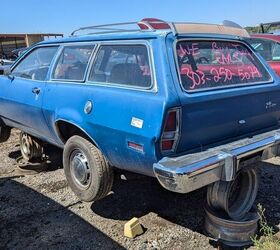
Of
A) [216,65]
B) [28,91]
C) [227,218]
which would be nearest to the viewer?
[227,218]

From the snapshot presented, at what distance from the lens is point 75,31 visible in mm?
4539

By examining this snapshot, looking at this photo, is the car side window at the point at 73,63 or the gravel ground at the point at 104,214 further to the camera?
the car side window at the point at 73,63

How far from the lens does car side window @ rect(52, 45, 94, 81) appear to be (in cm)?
402

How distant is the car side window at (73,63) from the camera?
13.2ft

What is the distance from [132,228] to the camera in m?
3.53

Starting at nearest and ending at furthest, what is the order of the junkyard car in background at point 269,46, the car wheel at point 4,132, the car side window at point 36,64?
1. the car side window at point 36,64
2. the car wheel at point 4,132
3. the junkyard car in background at point 269,46

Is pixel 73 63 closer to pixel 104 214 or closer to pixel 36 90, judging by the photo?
pixel 36 90

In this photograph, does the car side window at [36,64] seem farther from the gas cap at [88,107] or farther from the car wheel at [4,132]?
the gas cap at [88,107]

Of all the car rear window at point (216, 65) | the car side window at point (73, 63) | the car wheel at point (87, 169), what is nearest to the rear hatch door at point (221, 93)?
the car rear window at point (216, 65)

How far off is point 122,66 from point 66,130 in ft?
3.48

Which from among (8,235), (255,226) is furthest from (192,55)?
(8,235)

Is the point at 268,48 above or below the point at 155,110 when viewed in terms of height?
below

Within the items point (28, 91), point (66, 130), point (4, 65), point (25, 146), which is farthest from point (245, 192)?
point (4, 65)

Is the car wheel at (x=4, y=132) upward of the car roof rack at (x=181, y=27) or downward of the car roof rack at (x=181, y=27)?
downward
